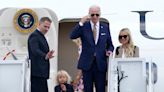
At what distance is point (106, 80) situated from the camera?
692 cm

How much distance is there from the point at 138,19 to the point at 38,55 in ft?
7.00

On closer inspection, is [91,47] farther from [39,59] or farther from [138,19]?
[138,19]

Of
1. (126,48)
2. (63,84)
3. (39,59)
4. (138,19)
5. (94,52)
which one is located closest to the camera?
(94,52)

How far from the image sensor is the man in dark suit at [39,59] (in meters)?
6.98

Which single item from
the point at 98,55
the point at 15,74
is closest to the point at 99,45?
the point at 98,55

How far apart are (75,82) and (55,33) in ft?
3.14

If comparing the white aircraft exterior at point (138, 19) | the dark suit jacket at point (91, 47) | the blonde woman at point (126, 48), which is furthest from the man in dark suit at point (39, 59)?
the white aircraft exterior at point (138, 19)

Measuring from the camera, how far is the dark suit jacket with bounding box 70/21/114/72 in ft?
22.5

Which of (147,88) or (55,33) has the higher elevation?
(55,33)

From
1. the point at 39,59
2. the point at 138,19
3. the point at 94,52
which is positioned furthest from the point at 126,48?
the point at 138,19

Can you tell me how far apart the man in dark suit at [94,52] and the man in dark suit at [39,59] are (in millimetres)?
466

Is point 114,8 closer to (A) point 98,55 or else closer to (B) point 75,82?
(B) point 75,82

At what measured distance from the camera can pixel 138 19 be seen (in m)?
8.39

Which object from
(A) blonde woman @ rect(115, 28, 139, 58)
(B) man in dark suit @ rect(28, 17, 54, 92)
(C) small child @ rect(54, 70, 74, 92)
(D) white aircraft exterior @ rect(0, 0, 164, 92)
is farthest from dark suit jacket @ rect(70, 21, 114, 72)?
(D) white aircraft exterior @ rect(0, 0, 164, 92)
